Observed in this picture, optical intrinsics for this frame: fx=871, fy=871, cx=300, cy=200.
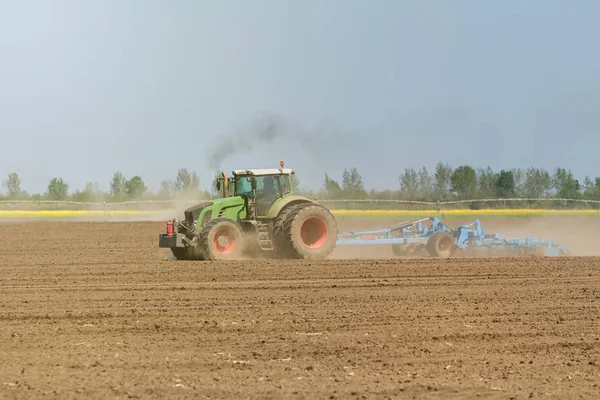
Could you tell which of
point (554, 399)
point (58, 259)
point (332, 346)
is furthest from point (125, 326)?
point (58, 259)

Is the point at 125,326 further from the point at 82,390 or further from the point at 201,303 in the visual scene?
the point at 82,390

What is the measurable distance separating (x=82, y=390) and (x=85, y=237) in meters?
21.2

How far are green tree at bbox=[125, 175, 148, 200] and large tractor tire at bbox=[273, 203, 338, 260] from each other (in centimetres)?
2937

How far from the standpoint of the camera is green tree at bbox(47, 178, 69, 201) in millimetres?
52938

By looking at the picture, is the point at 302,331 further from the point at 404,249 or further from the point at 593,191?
the point at 593,191

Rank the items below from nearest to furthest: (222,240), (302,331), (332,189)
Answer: (302,331) → (222,240) → (332,189)

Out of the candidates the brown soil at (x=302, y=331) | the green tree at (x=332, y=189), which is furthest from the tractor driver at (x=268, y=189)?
the green tree at (x=332, y=189)

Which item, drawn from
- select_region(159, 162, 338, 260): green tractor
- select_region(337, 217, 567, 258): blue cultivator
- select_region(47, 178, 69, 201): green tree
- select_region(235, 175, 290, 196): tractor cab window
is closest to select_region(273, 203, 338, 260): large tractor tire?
select_region(159, 162, 338, 260): green tractor

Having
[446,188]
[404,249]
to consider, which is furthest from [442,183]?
[404,249]

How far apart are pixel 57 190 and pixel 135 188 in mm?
6733

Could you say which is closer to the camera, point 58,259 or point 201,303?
point 201,303

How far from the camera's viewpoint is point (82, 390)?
6941mm

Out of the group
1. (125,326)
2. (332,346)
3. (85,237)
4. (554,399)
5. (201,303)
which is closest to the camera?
(554,399)

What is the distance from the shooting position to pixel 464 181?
151 feet
